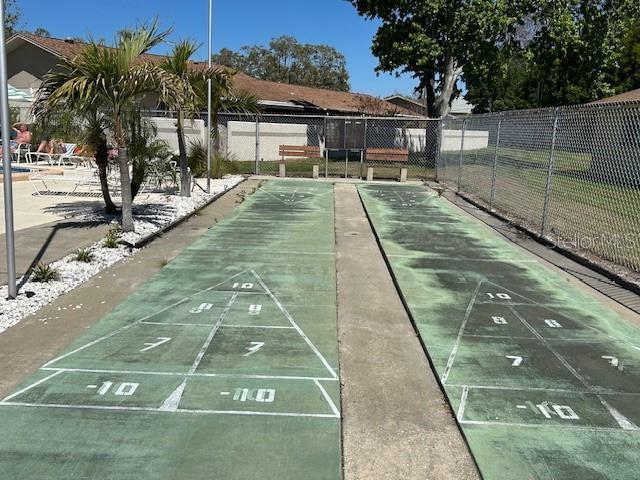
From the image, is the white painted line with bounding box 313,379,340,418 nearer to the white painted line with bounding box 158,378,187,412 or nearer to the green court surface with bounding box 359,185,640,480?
the green court surface with bounding box 359,185,640,480

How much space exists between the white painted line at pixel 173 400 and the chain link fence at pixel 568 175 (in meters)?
6.49

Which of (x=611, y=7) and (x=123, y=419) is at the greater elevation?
(x=611, y=7)

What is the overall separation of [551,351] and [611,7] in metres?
27.5

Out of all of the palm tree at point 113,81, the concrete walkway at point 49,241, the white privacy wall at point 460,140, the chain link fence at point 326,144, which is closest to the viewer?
the concrete walkway at point 49,241

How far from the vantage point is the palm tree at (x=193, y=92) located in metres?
9.64

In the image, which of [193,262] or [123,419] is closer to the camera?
[123,419]

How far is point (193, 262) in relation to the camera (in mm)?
7785

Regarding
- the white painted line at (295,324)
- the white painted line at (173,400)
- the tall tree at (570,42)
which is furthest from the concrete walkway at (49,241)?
the tall tree at (570,42)

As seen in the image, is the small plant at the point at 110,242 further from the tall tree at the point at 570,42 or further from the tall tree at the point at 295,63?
the tall tree at the point at 295,63

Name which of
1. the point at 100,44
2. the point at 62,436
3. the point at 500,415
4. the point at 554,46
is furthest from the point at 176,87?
the point at 554,46

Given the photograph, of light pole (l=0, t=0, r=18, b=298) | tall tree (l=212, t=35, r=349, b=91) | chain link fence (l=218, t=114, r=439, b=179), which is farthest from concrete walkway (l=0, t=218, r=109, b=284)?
tall tree (l=212, t=35, r=349, b=91)

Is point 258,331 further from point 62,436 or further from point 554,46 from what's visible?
point 554,46

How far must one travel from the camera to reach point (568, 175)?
16219 millimetres

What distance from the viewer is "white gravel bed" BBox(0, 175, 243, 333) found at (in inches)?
218
